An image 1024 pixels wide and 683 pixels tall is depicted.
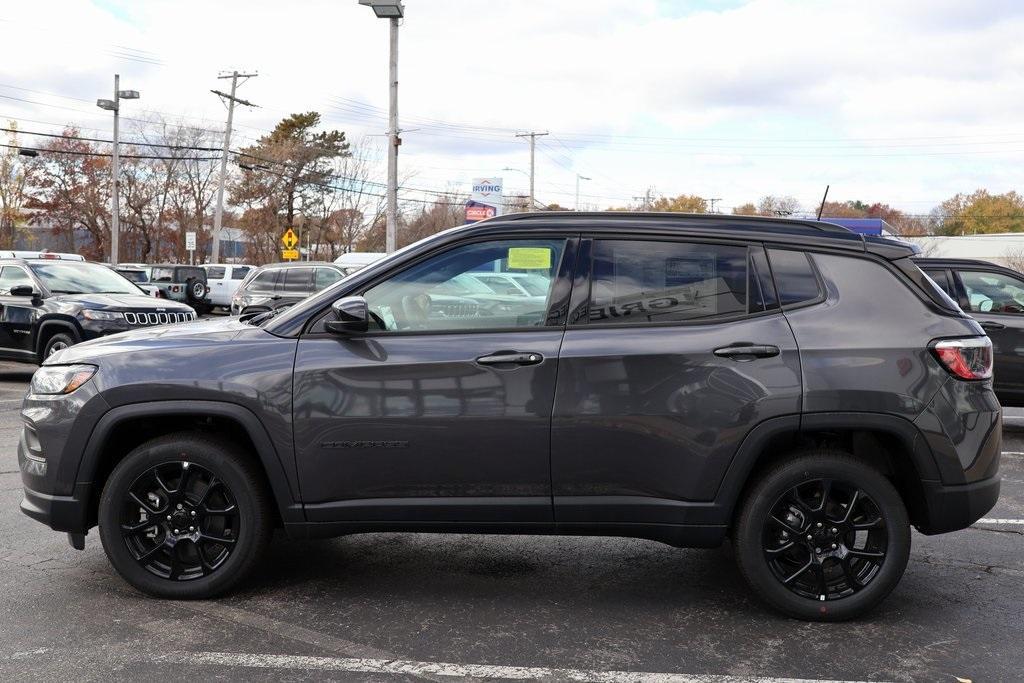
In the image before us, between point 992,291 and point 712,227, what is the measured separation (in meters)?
6.18

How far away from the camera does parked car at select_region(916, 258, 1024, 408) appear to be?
8.96 meters

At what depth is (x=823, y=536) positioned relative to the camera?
415 cm

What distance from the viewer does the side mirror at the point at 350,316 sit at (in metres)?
4.11

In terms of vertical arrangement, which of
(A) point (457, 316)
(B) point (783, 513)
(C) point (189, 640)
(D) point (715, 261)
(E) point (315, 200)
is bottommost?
(C) point (189, 640)

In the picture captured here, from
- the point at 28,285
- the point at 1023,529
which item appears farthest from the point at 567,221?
the point at 28,285

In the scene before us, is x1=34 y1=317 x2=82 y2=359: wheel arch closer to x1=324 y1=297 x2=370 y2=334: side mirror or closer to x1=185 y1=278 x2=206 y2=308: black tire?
x1=324 y1=297 x2=370 y2=334: side mirror

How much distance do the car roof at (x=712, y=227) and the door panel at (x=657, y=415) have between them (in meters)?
0.51

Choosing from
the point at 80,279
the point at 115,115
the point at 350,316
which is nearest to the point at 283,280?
the point at 80,279

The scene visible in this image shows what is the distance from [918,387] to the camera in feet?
13.3

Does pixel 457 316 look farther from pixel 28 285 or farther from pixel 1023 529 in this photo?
pixel 28 285

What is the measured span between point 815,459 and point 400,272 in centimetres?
208

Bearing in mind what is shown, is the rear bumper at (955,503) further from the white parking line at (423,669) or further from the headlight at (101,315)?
the headlight at (101,315)

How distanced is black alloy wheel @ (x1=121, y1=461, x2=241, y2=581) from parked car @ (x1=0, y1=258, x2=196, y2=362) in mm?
8611

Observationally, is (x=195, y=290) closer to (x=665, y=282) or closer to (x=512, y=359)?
(x=512, y=359)
